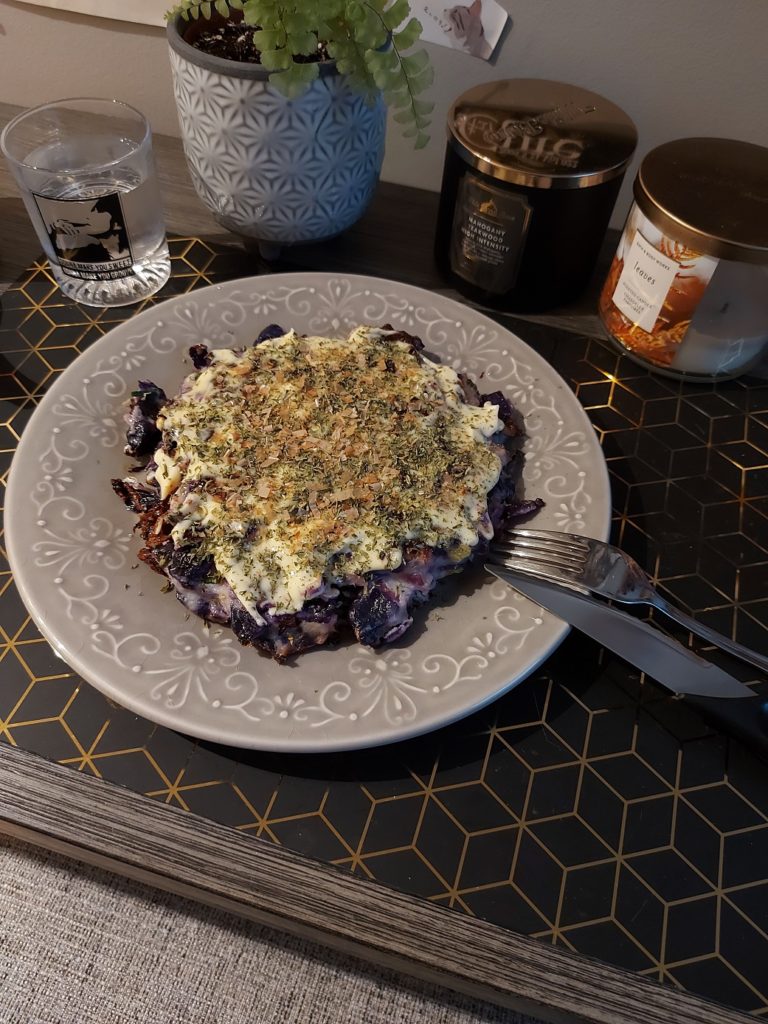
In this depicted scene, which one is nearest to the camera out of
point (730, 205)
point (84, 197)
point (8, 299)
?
point (730, 205)

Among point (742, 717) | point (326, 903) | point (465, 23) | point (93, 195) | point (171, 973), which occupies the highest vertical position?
point (465, 23)

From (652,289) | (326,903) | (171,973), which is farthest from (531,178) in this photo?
(171,973)

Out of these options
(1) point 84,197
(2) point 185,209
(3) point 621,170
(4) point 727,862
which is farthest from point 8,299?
(4) point 727,862

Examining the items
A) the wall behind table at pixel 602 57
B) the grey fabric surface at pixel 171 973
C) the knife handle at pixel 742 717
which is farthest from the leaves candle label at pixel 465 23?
the grey fabric surface at pixel 171 973

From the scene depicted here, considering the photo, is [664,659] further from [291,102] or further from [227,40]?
[227,40]

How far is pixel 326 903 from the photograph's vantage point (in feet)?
2.49

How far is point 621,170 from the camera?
1058 millimetres

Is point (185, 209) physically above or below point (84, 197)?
below

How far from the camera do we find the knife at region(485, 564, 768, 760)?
0.85m

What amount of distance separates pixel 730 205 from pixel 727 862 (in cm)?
79

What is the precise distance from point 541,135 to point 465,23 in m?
Answer: 0.33

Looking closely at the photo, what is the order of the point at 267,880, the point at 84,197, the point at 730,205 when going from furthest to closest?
the point at 84,197, the point at 730,205, the point at 267,880

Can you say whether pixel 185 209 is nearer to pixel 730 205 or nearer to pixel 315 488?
pixel 315 488

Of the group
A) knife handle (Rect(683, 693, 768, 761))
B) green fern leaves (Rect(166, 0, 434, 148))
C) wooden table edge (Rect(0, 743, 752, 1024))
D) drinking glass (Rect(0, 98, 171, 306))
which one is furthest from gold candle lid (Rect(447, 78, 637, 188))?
wooden table edge (Rect(0, 743, 752, 1024))
